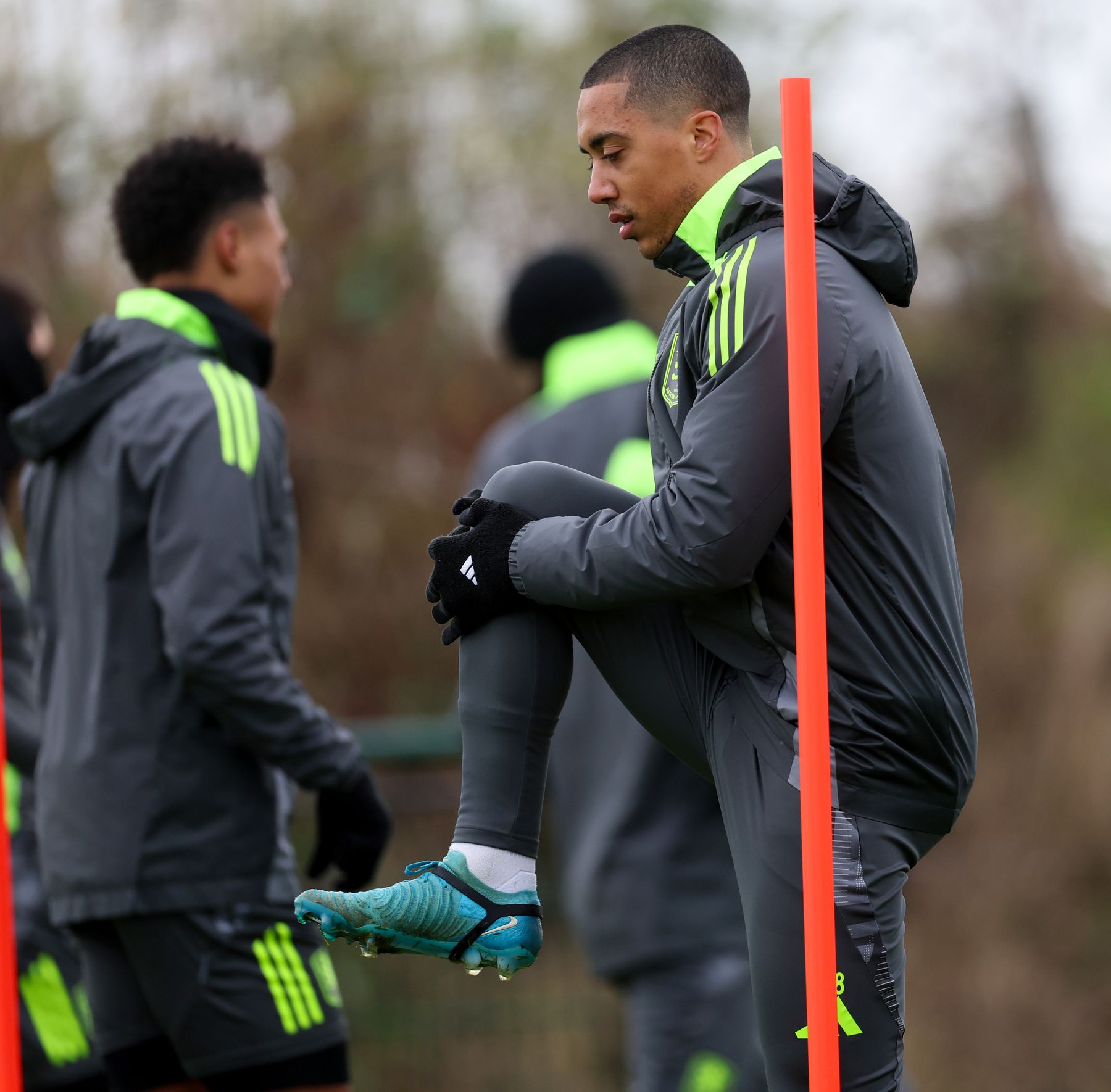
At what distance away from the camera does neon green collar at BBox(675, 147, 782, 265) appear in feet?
7.95

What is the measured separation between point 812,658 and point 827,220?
67cm

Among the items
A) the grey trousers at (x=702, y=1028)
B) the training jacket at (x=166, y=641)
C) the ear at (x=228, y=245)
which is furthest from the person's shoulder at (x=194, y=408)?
the grey trousers at (x=702, y=1028)

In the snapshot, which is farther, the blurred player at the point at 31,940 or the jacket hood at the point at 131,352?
the blurred player at the point at 31,940

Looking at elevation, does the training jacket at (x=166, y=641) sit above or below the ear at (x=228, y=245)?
below

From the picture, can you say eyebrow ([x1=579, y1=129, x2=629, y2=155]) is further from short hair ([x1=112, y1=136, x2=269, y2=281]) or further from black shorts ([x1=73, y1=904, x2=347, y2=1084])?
black shorts ([x1=73, y1=904, x2=347, y2=1084])

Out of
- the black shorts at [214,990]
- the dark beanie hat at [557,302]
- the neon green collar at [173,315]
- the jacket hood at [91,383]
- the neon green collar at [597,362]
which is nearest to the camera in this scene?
the black shorts at [214,990]

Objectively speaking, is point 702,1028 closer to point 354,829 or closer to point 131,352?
point 354,829

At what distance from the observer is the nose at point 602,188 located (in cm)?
249

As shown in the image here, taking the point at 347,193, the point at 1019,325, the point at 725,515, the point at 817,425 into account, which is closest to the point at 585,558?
the point at 725,515

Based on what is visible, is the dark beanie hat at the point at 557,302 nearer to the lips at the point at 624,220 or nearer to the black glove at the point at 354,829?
the black glove at the point at 354,829

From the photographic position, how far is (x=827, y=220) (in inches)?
93.9

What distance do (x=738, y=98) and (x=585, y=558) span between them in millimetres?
780

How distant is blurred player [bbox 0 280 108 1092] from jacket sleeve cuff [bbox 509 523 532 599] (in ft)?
5.72

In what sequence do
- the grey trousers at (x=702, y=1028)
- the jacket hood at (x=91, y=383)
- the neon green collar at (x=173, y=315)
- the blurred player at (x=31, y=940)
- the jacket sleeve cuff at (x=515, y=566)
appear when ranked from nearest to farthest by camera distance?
the jacket sleeve cuff at (x=515, y=566) → the jacket hood at (x=91, y=383) → the neon green collar at (x=173, y=315) → the blurred player at (x=31, y=940) → the grey trousers at (x=702, y=1028)
